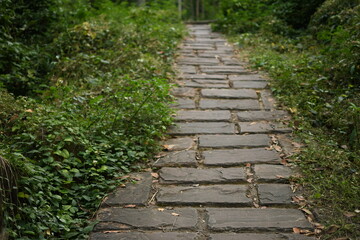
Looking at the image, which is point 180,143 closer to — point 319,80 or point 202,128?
point 202,128

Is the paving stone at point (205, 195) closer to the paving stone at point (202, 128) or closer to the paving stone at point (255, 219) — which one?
the paving stone at point (255, 219)

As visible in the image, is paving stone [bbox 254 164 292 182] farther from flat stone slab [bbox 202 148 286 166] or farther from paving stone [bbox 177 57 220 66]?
paving stone [bbox 177 57 220 66]

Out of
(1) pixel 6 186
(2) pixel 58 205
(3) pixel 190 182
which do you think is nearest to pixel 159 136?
(3) pixel 190 182

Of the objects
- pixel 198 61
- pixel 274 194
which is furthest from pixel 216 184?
pixel 198 61

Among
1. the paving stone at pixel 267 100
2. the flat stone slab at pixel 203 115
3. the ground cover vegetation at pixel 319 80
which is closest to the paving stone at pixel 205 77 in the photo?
the ground cover vegetation at pixel 319 80

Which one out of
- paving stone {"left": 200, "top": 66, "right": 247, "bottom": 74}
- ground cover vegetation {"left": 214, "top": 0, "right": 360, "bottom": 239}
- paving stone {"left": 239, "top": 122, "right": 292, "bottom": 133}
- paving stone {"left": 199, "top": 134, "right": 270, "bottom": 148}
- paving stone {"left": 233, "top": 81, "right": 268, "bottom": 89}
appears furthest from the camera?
paving stone {"left": 200, "top": 66, "right": 247, "bottom": 74}

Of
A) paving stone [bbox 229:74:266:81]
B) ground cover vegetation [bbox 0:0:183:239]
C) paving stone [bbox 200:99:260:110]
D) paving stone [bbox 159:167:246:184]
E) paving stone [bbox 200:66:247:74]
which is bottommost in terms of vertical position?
paving stone [bbox 159:167:246:184]

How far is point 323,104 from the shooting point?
4.48m

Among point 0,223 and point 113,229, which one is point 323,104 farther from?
point 0,223

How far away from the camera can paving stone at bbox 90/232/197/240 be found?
251 centimetres

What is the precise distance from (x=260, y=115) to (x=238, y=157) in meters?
1.09

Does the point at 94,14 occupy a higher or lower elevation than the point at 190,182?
higher

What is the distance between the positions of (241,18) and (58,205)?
7.97m

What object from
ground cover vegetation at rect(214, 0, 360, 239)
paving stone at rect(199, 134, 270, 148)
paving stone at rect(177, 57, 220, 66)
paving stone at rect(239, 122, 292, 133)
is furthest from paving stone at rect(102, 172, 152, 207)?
paving stone at rect(177, 57, 220, 66)
